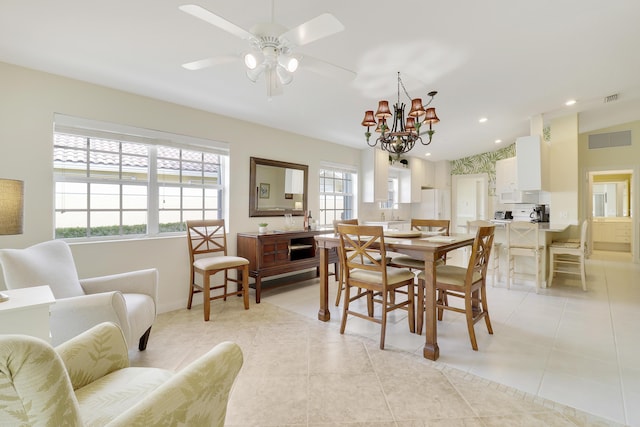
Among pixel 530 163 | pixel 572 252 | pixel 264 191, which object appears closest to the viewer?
pixel 572 252

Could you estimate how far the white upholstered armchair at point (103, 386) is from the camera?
607 mm

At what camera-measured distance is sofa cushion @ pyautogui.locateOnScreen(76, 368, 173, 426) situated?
102 cm

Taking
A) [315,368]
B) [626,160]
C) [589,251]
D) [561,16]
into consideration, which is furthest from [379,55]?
[589,251]

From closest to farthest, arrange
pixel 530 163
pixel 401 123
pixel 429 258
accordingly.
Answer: pixel 429 258, pixel 401 123, pixel 530 163

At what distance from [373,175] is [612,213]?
22.0ft

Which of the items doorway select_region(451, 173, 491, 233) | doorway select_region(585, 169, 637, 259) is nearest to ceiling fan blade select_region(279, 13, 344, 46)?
doorway select_region(451, 173, 491, 233)

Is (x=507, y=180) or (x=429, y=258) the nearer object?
(x=429, y=258)

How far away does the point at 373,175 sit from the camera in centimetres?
589

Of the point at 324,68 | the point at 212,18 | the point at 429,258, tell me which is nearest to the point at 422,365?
the point at 429,258

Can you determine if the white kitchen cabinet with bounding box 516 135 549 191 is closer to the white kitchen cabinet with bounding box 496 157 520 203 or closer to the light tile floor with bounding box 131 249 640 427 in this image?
the white kitchen cabinet with bounding box 496 157 520 203

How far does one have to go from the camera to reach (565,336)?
2.65 m

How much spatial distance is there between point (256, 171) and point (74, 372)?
324cm

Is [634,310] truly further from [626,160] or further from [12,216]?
[12,216]

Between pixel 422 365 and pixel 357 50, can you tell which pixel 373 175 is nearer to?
pixel 357 50
